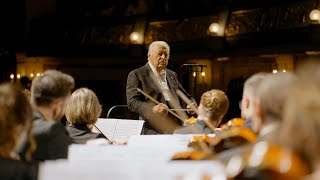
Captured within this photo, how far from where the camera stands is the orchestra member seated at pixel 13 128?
222 cm

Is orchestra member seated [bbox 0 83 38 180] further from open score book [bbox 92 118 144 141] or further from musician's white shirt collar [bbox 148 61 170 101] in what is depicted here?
musician's white shirt collar [bbox 148 61 170 101]

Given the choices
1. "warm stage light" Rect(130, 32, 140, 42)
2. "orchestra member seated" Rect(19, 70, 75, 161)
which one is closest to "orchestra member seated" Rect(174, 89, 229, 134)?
"orchestra member seated" Rect(19, 70, 75, 161)

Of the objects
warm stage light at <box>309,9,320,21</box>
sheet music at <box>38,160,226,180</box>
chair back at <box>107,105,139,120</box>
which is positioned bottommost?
chair back at <box>107,105,139,120</box>

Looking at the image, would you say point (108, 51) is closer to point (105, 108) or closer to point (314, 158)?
point (105, 108)

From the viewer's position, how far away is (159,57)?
5766mm

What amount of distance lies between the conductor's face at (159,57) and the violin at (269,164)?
153 inches

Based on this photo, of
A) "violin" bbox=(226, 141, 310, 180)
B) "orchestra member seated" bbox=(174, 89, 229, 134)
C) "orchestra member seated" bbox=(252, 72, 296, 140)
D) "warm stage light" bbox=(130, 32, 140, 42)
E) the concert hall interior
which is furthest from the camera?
"warm stage light" bbox=(130, 32, 140, 42)

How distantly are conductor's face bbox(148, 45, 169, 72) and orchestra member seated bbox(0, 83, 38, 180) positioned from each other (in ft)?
11.1

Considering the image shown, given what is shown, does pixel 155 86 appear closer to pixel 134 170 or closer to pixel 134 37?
pixel 134 170

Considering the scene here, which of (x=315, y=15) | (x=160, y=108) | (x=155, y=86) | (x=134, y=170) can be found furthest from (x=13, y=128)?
(x=315, y=15)

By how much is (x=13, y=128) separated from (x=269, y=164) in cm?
110

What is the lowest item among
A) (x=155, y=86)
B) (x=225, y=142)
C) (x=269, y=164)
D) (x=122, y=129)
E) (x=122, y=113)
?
(x=122, y=113)

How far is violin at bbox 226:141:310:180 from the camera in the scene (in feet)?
5.85

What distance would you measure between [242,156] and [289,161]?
0.18 meters
